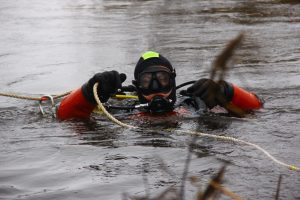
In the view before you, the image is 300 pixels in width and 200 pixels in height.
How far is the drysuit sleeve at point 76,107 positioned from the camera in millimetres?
6312

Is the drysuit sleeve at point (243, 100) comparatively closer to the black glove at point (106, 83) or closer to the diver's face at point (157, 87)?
the diver's face at point (157, 87)

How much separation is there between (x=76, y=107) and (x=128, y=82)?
3.34 metres

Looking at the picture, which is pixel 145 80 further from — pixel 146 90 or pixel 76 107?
pixel 76 107

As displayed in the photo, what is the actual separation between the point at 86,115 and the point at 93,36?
29.0 feet

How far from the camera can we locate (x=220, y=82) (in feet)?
5.81

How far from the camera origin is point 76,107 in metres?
6.40

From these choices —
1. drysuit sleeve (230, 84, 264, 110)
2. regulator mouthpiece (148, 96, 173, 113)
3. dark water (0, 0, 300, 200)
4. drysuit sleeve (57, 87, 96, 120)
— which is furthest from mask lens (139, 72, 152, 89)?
drysuit sleeve (230, 84, 264, 110)

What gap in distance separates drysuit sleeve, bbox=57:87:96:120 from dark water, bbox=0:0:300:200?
0.15m

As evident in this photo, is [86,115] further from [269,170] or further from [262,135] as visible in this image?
[269,170]

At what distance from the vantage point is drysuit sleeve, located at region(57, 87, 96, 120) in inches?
249

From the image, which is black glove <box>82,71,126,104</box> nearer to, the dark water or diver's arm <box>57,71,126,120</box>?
diver's arm <box>57,71,126,120</box>

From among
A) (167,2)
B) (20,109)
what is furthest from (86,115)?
(167,2)

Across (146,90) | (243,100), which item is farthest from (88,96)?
(243,100)

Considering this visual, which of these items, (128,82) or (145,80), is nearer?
(145,80)
